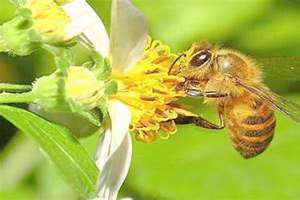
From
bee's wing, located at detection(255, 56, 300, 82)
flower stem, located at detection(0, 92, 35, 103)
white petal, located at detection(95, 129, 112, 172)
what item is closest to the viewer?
flower stem, located at detection(0, 92, 35, 103)

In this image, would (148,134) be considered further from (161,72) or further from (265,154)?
(265,154)

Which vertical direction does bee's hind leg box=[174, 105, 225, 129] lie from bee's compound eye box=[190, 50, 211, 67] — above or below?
below

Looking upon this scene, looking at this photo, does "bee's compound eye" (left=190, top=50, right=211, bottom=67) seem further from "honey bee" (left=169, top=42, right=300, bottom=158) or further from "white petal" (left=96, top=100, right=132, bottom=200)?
"white petal" (left=96, top=100, right=132, bottom=200)

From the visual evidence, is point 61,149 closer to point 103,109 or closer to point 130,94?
point 103,109

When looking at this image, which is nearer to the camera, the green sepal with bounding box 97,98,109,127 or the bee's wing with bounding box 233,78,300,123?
the green sepal with bounding box 97,98,109,127

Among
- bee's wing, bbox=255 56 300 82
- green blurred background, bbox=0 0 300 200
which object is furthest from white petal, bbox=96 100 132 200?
green blurred background, bbox=0 0 300 200

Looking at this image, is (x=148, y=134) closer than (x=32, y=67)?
Yes

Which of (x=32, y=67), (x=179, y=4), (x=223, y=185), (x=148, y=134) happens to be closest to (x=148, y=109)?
(x=148, y=134)

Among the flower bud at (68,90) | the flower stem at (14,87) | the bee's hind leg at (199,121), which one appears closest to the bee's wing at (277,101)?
the bee's hind leg at (199,121)
